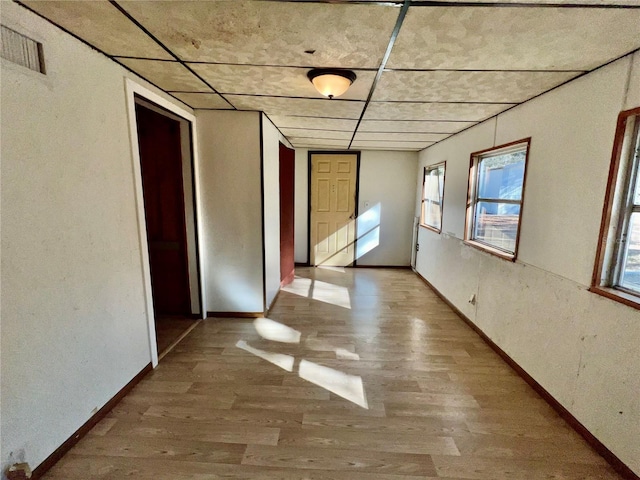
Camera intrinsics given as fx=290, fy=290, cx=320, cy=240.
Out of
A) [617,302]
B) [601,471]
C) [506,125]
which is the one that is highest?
[506,125]

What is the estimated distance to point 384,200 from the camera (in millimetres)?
5465

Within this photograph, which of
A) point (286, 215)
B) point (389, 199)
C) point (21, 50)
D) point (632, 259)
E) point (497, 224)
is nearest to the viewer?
point (21, 50)

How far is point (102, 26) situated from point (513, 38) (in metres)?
1.96

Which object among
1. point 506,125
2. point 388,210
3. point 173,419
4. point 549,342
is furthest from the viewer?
point 388,210

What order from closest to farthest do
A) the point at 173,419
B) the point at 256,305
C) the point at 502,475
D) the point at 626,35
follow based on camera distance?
1. the point at 626,35
2. the point at 502,475
3. the point at 173,419
4. the point at 256,305

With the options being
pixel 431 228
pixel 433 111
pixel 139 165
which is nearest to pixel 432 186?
pixel 431 228

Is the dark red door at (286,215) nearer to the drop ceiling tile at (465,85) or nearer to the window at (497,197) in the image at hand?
the drop ceiling tile at (465,85)

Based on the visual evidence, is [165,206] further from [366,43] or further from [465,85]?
[465,85]

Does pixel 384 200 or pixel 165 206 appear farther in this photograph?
pixel 384 200

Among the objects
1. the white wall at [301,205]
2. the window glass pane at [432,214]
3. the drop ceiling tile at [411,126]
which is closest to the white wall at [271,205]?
the drop ceiling tile at [411,126]

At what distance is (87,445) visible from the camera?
159 centimetres

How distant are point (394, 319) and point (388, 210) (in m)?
2.68

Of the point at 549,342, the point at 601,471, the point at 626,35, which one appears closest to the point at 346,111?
the point at 626,35

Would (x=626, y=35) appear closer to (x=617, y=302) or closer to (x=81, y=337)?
(x=617, y=302)
